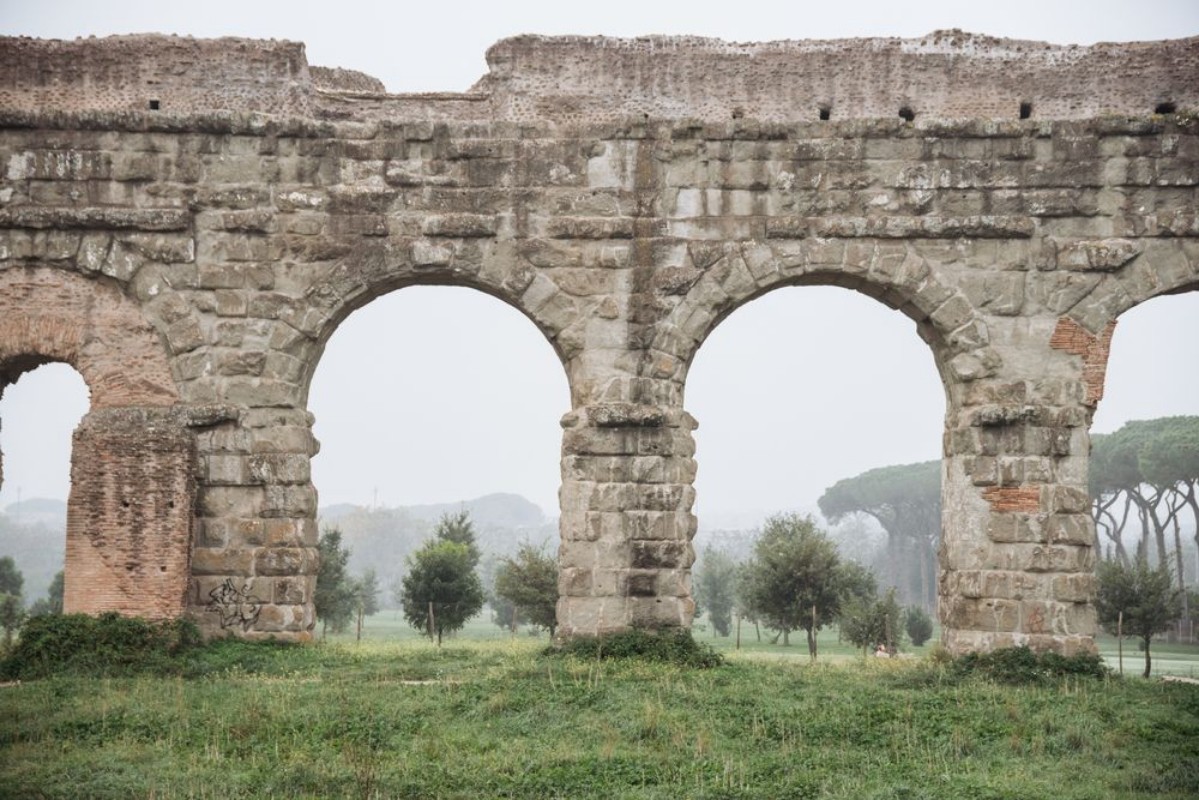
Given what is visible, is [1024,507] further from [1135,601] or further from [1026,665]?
[1135,601]

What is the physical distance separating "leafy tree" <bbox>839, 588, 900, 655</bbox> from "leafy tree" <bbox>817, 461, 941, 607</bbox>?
1197 inches

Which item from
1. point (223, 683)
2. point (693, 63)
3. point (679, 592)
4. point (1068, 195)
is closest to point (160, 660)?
point (223, 683)

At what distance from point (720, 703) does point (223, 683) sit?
4675 millimetres

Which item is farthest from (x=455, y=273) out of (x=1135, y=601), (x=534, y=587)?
(x=1135, y=601)

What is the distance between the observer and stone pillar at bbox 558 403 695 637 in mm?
14117

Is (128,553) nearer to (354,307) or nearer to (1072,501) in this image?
(354,307)

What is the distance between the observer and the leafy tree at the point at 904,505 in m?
58.8

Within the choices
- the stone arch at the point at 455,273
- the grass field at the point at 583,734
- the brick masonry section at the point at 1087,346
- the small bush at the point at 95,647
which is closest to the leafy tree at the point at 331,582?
the stone arch at the point at 455,273

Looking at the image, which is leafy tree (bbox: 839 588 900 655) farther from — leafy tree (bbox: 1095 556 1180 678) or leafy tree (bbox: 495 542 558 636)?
leafy tree (bbox: 495 542 558 636)

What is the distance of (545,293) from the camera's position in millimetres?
14656

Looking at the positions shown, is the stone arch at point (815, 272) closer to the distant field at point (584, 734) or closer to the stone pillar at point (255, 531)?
the distant field at point (584, 734)

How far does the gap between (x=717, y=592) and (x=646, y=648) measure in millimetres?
26134

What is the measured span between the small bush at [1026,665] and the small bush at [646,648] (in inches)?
105

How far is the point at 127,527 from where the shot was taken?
13.7 meters
